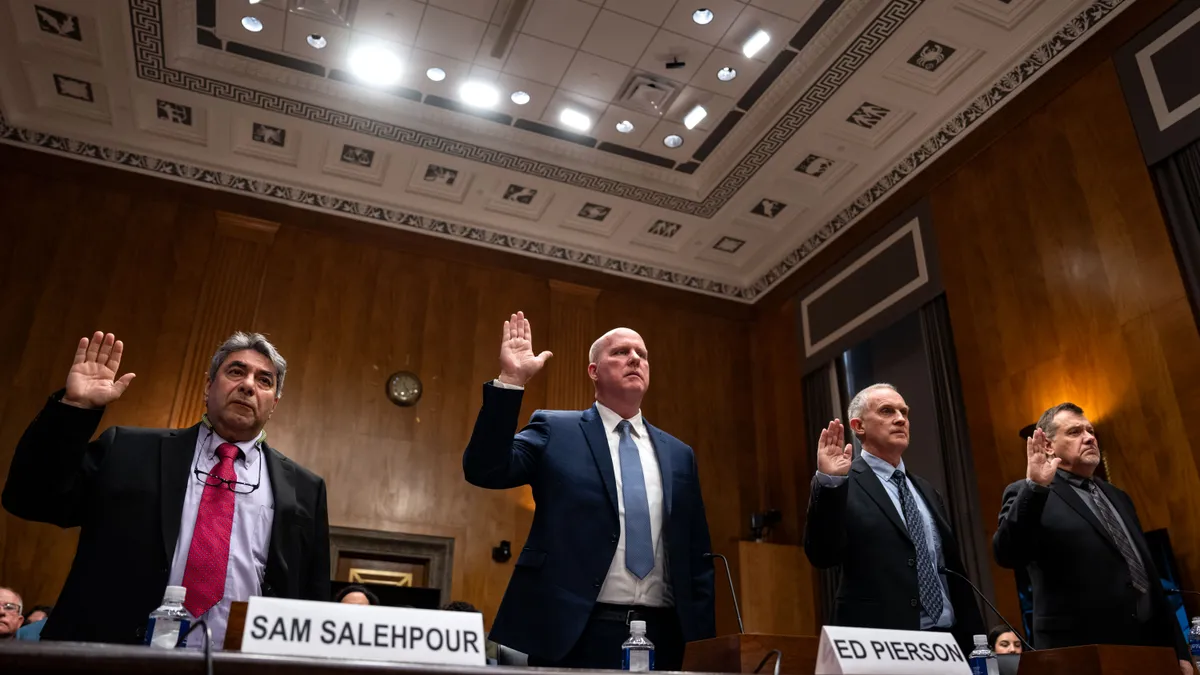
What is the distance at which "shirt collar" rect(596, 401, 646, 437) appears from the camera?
2535 millimetres

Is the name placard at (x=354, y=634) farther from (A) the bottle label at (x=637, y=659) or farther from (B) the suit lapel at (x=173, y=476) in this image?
(B) the suit lapel at (x=173, y=476)

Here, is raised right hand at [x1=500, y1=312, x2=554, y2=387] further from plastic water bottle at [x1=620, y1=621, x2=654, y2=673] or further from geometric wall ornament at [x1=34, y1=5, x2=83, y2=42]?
geometric wall ornament at [x1=34, y1=5, x2=83, y2=42]

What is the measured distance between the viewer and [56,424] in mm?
1848

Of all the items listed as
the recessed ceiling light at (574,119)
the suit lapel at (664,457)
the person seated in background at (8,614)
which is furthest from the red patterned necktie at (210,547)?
the recessed ceiling light at (574,119)

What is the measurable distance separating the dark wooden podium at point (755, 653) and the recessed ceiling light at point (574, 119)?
603cm

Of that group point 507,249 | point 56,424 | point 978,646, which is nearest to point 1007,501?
point 978,646

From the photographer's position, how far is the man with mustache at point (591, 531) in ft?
6.77

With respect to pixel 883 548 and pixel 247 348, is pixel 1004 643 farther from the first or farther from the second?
pixel 247 348

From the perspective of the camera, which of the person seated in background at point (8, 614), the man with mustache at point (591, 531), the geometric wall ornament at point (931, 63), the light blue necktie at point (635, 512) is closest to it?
the man with mustache at point (591, 531)

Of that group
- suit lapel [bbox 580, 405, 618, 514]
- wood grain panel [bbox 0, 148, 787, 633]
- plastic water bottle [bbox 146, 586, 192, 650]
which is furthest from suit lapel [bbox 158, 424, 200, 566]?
wood grain panel [bbox 0, 148, 787, 633]

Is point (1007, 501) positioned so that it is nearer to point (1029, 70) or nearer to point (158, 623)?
point (158, 623)

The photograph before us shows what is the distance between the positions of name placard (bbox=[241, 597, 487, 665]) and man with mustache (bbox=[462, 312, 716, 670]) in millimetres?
697

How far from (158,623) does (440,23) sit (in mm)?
5589

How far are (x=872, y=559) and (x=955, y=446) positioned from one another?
14.2 feet
